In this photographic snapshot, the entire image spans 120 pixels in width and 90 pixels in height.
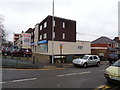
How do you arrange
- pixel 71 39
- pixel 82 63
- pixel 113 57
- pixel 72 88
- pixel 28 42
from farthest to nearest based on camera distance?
pixel 28 42
pixel 71 39
pixel 113 57
pixel 82 63
pixel 72 88

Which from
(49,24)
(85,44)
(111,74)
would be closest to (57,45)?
(49,24)

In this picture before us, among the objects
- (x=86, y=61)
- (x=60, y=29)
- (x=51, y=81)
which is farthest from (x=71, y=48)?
(x=51, y=81)

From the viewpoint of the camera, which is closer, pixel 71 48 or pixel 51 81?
pixel 51 81

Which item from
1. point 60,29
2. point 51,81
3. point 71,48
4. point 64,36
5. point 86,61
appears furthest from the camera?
point 64,36

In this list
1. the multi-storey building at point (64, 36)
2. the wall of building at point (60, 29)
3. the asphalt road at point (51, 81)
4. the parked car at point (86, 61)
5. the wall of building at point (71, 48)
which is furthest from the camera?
the wall of building at point (60, 29)

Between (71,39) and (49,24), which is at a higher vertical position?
(49,24)

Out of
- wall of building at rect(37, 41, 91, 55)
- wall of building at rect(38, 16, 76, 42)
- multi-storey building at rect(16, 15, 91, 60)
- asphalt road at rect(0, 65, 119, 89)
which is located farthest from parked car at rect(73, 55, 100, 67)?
wall of building at rect(38, 16, 76, 42)

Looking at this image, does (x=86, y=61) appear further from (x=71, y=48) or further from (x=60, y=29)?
(x=60, y=29)

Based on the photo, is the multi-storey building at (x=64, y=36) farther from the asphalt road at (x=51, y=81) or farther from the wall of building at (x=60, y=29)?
the asphalt road at (x=51, y=81)

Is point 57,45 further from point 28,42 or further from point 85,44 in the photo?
point 28,42

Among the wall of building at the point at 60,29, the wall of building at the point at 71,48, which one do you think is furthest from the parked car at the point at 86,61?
the wall of building at the point at 60,29

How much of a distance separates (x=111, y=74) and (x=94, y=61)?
897 centimetres

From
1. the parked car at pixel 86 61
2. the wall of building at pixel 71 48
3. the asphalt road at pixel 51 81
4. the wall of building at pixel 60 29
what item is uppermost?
the wall of building at pixel 60 29

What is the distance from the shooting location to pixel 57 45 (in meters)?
23.5
